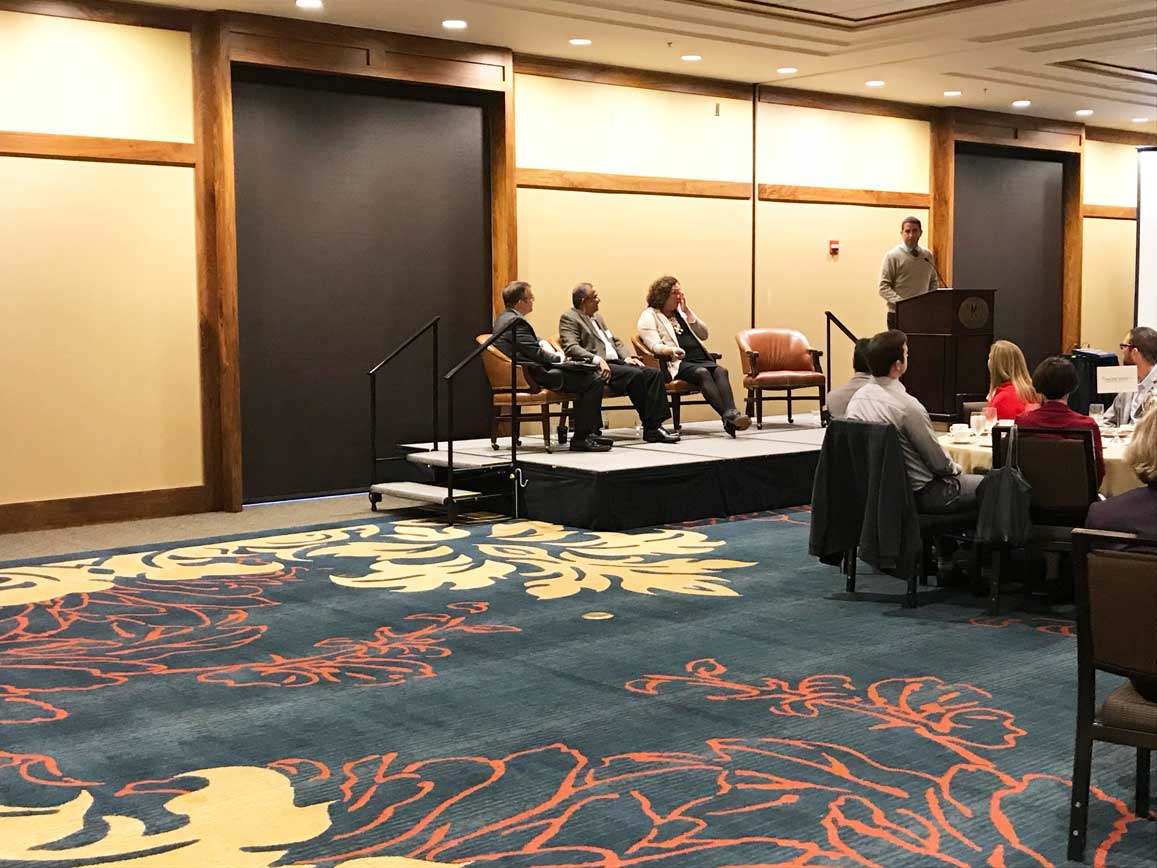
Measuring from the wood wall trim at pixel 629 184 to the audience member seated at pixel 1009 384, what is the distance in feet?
15.7

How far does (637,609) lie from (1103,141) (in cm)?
1205

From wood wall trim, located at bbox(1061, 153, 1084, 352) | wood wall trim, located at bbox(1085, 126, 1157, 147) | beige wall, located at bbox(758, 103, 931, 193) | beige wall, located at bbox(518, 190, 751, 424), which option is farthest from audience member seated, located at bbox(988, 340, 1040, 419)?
wood wall trim, located at bbox(1085, 126, 1157, 147)

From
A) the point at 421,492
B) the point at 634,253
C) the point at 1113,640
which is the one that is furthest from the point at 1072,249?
the point at 1113,640

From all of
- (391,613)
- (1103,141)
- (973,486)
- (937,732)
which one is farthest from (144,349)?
(1103,141)

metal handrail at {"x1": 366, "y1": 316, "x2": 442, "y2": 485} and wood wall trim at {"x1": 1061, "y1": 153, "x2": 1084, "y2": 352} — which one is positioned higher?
wood wall trim at {"x1": 1061, "y1": 153, "x2": 1084, "y2": 352}

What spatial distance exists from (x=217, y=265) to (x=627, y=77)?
411 cm

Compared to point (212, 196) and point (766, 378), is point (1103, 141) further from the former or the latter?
point (212, 196)

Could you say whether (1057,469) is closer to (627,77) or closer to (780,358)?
(780,358)

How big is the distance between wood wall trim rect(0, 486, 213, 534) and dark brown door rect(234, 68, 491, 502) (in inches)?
22.0

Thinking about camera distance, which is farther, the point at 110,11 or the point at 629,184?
the point at 629,184

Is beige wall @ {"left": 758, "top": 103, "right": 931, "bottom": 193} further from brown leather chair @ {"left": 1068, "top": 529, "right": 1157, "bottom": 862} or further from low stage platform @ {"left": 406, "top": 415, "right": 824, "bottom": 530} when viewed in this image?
brown leather chair @ {"left": 1068, "top": 529, "right": 1157, "bottom": 862}

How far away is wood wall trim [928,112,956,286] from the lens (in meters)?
13.6

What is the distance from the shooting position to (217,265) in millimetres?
8812

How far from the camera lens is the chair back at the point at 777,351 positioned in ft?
35.7
